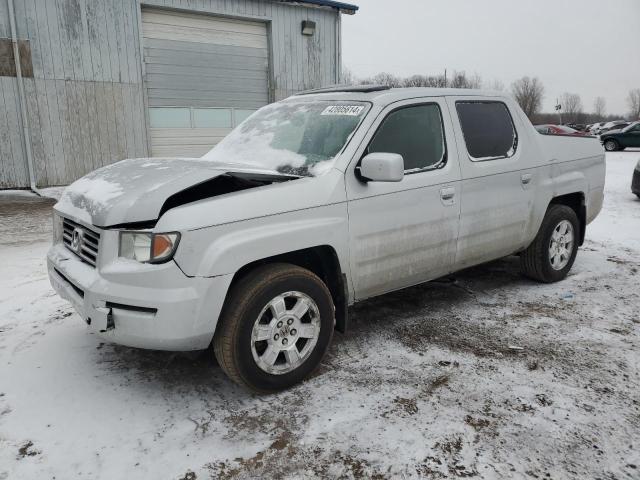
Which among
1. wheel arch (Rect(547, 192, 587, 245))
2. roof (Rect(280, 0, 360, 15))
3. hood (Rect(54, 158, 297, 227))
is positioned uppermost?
roof (Rect(280, 0, 360, 15))

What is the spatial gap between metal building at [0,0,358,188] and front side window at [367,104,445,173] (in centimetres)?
988

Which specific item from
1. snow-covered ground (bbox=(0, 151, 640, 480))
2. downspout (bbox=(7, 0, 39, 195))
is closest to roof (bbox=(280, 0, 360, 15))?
downspout (bbox=(7, 0, 39, 195))

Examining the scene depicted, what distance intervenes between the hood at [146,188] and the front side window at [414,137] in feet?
2.73

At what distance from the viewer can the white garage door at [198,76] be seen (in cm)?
1218

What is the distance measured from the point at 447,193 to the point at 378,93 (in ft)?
2.93

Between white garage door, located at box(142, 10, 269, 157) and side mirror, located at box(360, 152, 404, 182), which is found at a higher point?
white garage door, located at box(142, 10, 269, 157)

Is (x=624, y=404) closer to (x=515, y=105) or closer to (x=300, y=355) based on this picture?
(x=300, y=355)

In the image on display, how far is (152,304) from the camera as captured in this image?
2.63m

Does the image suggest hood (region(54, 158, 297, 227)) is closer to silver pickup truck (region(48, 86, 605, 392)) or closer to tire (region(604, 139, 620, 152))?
silver pickup truck (region(48, 86, 605, 392))

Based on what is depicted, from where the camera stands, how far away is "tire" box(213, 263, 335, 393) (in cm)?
281

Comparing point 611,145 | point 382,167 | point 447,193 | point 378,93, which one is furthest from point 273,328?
Answer: point 611,145

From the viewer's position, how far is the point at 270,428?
2711 millimetres

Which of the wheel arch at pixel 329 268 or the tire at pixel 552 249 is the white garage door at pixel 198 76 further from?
the wheel arch at pixel 329 268

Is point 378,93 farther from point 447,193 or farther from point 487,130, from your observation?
point 487,130
